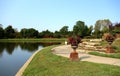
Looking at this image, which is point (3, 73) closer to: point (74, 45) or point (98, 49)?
point (74, 45)

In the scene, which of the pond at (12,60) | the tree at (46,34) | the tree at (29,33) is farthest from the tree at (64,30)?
the pond at (12,60)

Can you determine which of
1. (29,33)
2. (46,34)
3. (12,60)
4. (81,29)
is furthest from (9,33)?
(12,60)

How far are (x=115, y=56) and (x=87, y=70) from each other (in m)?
4.01

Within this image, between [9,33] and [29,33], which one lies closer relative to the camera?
[9,33]

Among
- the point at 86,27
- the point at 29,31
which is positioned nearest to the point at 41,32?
the point at 29,31

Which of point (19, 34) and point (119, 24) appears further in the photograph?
point (19, 34)

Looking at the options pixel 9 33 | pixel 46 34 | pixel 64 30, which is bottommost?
pixel 46 34

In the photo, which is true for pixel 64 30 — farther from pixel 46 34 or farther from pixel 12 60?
pixel 12 60

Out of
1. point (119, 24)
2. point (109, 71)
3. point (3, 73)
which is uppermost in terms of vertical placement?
point (119, 24)

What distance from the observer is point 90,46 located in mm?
14180

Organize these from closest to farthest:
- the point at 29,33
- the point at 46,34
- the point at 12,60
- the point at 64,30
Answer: the point at 12,60 < the point at 46,34 < the point at 29,33 < the point at 64,30

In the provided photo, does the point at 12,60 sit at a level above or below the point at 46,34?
below

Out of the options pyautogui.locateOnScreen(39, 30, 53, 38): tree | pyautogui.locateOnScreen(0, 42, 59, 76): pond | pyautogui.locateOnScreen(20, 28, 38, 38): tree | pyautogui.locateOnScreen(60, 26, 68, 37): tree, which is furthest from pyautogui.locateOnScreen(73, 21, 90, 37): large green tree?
pyautogui.locateOnScreen(0, 42, 59, 76): pond

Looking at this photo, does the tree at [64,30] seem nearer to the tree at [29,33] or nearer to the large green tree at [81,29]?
the large green tree at [81,29]
